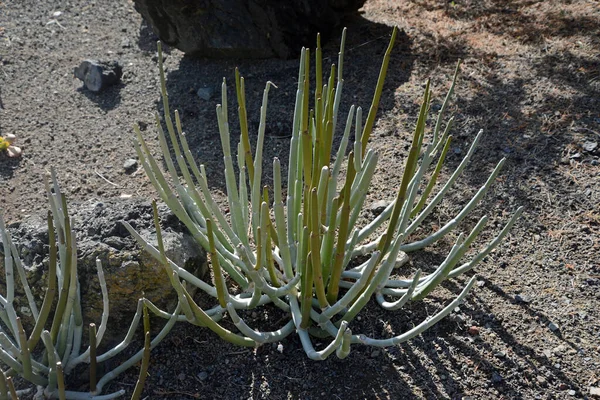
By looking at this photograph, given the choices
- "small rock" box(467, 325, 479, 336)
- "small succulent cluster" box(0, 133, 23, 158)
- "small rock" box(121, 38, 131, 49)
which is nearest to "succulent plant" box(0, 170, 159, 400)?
"small rock" box(467, 325, 479, 336)

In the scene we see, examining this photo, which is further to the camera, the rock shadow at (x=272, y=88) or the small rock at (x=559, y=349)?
the rock shadow at (x=272, y=88)

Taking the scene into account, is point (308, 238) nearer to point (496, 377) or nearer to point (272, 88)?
point (496, 377)

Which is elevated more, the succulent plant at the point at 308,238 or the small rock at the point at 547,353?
the succulent plant at the point at 308,238

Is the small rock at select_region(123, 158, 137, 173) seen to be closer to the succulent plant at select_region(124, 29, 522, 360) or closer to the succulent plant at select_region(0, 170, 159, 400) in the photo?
the succulent plant at select_region(124, 29, 522, 360)

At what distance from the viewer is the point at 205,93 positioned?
3.41 m

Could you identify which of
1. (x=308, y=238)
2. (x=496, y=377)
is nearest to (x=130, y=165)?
(x=308, y=238)

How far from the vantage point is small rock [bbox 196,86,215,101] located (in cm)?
340

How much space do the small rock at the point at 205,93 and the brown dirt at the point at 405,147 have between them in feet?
0.16

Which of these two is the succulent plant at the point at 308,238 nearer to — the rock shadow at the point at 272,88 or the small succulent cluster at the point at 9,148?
the rock shadow at the point at 272,88

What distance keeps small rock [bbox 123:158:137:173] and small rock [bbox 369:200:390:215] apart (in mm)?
1140

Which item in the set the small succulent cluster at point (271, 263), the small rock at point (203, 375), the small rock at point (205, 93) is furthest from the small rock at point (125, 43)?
the small rock at point (203, 375)

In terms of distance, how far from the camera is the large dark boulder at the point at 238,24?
3477mm

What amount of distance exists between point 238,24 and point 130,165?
110 centimetres

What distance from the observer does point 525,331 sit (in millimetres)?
2029
